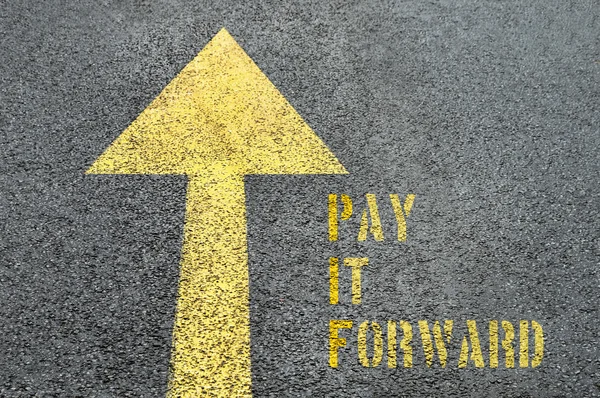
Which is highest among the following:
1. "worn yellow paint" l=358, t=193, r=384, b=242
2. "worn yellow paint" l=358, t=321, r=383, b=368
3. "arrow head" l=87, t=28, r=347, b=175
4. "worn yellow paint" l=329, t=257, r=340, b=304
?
"arrow head" l=87, t=28, r=347, b=175

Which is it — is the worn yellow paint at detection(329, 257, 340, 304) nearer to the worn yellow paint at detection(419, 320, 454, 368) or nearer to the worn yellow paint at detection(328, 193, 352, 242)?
the worn yellow paint at detection(328, 193, 352, 242)

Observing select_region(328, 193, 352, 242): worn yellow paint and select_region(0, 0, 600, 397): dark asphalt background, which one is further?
select_region(328, 193, 352, 242): worn yellow paint

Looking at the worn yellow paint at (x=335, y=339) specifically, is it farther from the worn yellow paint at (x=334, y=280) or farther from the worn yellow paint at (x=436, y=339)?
the worn yellow paint at (x=436, y=339)

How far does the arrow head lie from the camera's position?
385 cm

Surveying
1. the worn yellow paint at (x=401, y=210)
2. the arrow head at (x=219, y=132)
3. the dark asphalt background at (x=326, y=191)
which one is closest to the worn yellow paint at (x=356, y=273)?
the dark asphalt background at (x=326, y=191)

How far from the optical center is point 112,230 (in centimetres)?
353

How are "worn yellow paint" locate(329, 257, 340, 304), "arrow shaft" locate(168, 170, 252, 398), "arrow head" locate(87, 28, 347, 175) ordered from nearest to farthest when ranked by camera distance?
"arrow shaft" locate(168, 170, 252, 398) < "worn yellow paint" locate(329, 257, 340, 304) < "arrow head" locate(87, 28, 347, 175)

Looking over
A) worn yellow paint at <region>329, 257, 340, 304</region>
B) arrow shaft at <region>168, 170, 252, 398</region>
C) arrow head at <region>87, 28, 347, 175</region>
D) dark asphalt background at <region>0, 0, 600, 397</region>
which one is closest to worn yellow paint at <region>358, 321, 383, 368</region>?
dark asphalt background at <region>0, 0, 600, 397</region>

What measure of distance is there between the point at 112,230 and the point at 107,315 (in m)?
0.46

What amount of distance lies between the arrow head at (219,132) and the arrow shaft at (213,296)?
154 millimetres

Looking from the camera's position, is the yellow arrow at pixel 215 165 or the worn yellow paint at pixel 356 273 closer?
the yellow arrow at pixel 215 165

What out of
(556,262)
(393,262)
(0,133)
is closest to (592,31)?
(556,262)

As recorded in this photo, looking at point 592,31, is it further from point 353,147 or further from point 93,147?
point 93,147

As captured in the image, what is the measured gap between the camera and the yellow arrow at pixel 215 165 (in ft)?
10.1
